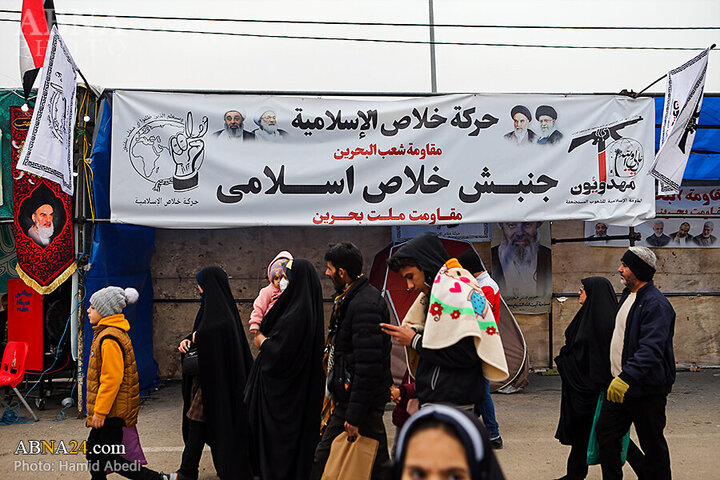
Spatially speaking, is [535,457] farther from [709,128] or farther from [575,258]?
[709,128]

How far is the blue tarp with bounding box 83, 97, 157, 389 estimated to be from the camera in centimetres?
559

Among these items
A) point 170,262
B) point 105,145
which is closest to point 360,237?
point 170,262

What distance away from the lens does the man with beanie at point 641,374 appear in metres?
3.28

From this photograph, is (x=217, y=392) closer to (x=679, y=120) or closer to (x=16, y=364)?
(x=16, y=364)

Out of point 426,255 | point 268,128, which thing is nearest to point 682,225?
point 268,128

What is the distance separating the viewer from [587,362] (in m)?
3.82

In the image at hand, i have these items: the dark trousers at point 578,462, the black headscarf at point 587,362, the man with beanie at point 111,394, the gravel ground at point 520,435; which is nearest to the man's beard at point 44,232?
the gravel ground at point 520,435

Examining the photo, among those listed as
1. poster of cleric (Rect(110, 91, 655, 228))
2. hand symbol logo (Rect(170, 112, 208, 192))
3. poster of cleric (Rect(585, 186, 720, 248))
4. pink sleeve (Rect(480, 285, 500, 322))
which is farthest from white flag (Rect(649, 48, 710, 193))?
hand symbol logo (Rect(170, 112, 208, 192))

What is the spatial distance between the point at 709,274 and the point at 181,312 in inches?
258

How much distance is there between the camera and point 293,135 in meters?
5.93

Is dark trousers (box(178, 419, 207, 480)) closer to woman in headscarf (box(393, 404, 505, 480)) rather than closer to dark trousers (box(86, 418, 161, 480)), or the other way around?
dark trousers (box(86, 418, 161, 480))

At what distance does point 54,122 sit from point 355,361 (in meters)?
3.55

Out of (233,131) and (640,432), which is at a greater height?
(233,131)

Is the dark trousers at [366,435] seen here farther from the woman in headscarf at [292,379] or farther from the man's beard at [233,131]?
the man's beard at [233,131]
